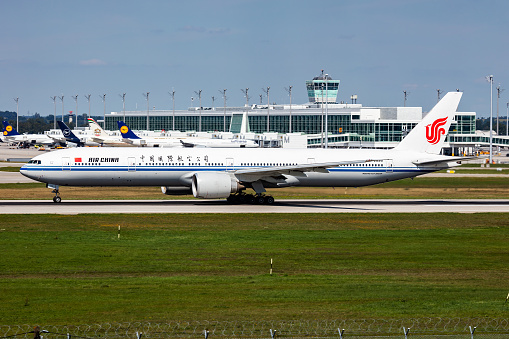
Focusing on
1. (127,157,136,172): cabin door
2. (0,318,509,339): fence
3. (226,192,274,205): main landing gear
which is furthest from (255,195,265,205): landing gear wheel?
(0,318,509,339): fence

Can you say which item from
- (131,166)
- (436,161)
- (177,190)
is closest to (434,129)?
(436,161)

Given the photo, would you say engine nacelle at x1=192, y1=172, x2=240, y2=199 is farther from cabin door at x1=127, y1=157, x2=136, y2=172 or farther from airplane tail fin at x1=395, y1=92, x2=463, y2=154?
airplane tail fin at x1=395, y1=92, x2=463, y2=154

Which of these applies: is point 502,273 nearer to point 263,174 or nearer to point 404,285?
point 404,285

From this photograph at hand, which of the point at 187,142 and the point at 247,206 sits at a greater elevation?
the point at 187,142

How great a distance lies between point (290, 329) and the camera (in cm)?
1823

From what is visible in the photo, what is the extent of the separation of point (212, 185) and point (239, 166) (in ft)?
15.9

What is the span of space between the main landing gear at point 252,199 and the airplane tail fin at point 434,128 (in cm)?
1297

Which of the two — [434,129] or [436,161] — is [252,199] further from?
[434,129]

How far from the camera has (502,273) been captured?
27.3 m

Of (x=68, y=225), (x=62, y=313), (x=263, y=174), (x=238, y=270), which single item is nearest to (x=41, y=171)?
(x=68, y=225)

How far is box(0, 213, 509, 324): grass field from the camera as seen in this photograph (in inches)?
821

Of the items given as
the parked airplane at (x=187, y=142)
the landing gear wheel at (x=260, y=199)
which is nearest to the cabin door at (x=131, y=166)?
the landing gear wheel at (x=260, y=199)

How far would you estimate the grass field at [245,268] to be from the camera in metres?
20.9

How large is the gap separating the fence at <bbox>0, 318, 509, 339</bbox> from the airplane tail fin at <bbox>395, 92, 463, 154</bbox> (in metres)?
38.2
